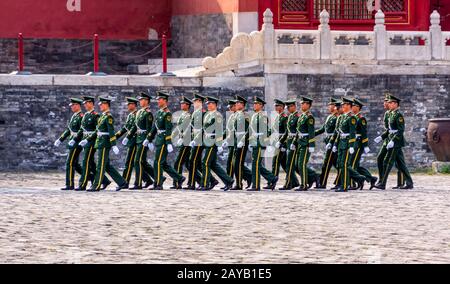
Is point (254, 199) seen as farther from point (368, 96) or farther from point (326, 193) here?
point (368, 96)

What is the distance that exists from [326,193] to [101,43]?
547 inches

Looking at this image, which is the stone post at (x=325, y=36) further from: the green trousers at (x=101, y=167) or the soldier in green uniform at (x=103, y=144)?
the green trousers at (x=101, y=167)

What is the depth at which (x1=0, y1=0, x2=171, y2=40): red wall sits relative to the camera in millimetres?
32938

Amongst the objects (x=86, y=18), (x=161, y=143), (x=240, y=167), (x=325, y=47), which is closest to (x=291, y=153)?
(x=240, y=167)

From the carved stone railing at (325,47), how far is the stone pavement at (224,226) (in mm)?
6589

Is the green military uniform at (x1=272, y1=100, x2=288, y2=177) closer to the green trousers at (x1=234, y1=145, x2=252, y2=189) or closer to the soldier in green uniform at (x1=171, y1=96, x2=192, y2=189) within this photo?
the green trousers at (x1=234, y1=145, x2=252, y2=189)

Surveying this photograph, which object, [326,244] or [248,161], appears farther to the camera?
[248,161]

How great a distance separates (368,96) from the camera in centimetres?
2817

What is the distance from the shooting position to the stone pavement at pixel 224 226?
42.0 feet

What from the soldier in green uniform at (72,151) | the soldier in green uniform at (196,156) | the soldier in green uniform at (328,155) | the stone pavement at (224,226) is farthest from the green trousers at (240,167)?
the soldier in green uniform at (72,151)

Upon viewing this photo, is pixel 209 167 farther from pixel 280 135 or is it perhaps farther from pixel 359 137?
pixel 359 137

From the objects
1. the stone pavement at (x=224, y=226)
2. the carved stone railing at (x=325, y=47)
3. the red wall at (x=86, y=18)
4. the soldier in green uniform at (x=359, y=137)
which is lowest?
the stone pavement at (x=224, y=226)

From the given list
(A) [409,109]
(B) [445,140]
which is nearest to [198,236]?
(B) [445,140]

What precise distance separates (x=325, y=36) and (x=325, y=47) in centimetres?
21
